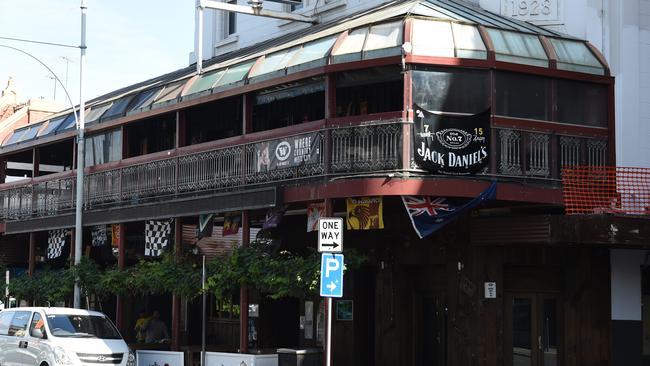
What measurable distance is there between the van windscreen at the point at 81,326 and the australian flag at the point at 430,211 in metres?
7.23

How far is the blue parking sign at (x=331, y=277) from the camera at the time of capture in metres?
16.2

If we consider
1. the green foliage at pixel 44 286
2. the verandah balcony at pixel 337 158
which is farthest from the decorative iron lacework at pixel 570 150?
the green foliage at pixel 44 286

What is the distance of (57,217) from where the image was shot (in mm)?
30656

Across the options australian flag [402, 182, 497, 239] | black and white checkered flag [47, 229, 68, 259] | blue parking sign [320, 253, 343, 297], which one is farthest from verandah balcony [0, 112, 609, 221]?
black and white checkered flag [47, 229, 68, 259]

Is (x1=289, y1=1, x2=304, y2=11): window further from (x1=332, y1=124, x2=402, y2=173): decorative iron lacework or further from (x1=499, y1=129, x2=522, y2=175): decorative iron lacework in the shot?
(x1=499, y1=129, x2=522, y2=175): decorative iron lacework

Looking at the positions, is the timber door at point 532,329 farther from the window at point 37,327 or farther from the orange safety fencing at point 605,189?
the window at point 37,327

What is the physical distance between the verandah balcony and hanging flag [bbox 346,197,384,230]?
0.62m

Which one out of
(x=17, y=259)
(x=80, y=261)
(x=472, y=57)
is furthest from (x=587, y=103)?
(x=17, y=259)

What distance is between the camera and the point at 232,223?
24422 millimetres

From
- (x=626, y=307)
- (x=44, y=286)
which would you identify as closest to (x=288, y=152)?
(x=626, y=307)

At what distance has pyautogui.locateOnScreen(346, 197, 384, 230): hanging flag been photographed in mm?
20172

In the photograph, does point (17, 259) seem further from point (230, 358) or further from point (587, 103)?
point (587, 103)

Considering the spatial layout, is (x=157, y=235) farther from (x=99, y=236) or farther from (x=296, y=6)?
(x=296, y=6)

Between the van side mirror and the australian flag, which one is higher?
the australian flag
